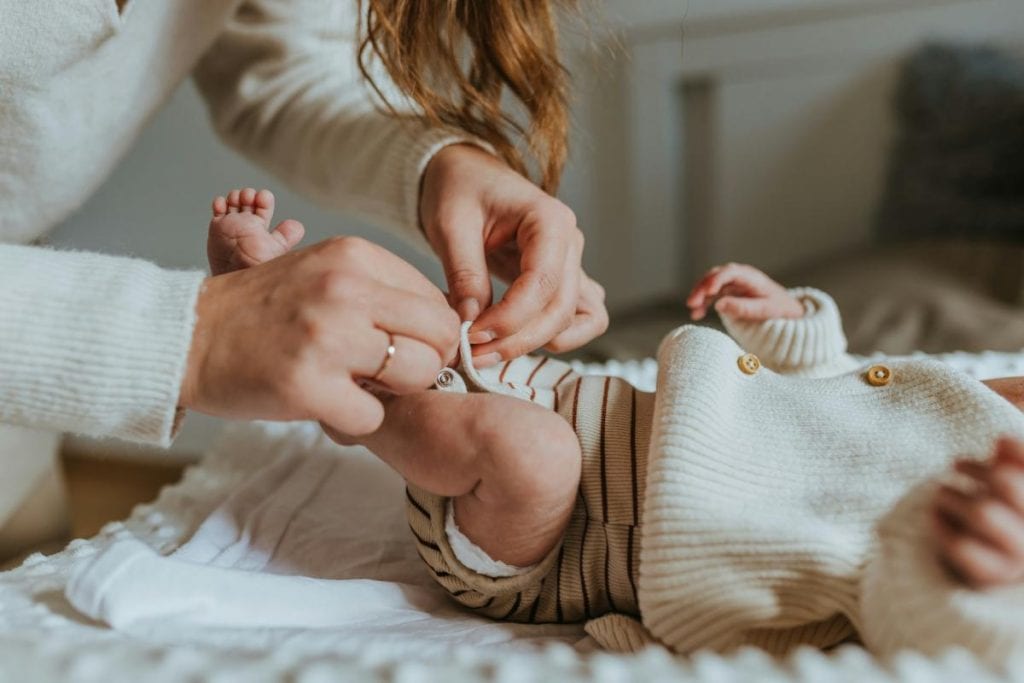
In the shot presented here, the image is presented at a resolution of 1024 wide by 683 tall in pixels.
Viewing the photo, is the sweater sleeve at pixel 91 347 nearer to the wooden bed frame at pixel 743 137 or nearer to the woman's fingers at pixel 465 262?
the woman's fingers at pixel 465 262

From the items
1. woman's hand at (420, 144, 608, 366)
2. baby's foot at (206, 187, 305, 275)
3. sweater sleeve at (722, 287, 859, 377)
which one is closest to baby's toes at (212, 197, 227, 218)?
baby's foot at (206, 187, 305, 275)

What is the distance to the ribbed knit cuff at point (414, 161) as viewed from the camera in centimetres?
75

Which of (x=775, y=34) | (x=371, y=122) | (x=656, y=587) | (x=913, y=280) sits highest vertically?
(x=371, y=122)

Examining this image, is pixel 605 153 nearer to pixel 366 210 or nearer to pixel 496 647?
pixel 366 210

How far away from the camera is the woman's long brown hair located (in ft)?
2.25

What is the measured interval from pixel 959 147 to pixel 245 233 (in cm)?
150

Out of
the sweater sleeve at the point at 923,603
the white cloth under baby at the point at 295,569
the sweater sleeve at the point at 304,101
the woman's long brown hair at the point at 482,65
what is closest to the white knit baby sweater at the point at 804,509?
the sweater sleeve at the point at 923,603

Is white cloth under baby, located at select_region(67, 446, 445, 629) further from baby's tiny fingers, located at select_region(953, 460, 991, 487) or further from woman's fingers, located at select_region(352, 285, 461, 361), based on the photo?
baby's tiny fingers, located at select_region(953, 460, 991, 487)

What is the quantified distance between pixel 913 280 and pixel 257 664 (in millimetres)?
1452

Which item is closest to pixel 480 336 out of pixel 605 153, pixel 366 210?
pixel 366 210

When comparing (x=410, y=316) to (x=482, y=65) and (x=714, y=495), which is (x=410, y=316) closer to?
(x=714, y=495)

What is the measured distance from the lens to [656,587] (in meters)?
0.50

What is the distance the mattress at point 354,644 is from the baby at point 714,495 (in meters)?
0.04

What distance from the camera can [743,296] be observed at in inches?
32.8
